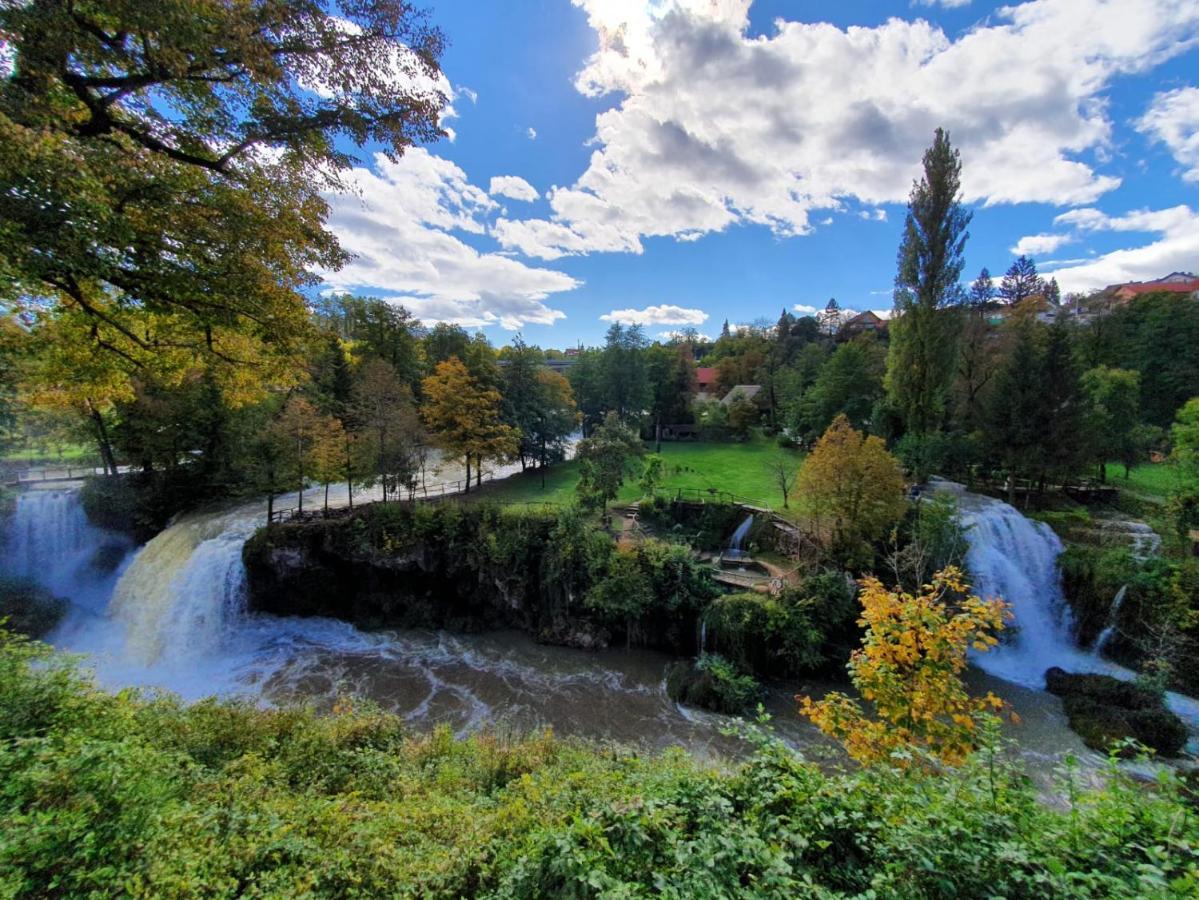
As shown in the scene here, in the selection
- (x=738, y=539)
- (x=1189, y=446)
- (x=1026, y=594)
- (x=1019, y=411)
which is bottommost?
(x=1026, y=594)

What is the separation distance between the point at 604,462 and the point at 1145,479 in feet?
100

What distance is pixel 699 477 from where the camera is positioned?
27.0 m

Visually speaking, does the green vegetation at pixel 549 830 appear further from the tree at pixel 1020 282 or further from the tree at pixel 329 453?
the tree at pixel 1020 282

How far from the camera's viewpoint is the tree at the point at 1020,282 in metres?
54.2

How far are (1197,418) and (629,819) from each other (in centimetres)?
2528

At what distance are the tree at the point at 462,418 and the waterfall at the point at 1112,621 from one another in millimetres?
22807

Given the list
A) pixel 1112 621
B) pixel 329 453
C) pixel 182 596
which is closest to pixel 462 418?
pixel 329 453

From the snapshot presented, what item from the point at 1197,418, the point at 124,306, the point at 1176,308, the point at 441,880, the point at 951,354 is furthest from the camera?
the point at 1176,308

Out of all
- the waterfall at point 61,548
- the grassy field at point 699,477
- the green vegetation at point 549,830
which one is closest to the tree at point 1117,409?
the grassy field at point 699,477

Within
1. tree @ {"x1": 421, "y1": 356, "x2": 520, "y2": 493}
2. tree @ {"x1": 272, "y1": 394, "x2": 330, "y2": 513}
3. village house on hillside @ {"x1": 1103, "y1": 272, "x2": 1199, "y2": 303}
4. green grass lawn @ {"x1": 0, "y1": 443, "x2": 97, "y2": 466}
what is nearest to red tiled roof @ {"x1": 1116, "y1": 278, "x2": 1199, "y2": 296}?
village house on hillside @ {"x1": 1103, "y1": 272, "x2": 1199, "y2": 303}

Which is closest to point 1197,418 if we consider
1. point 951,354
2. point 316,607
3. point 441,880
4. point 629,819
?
point 951,354

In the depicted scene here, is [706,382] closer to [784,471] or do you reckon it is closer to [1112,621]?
[784,471]

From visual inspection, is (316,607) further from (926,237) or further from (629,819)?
(926,237)

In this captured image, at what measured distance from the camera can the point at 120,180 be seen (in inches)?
205
